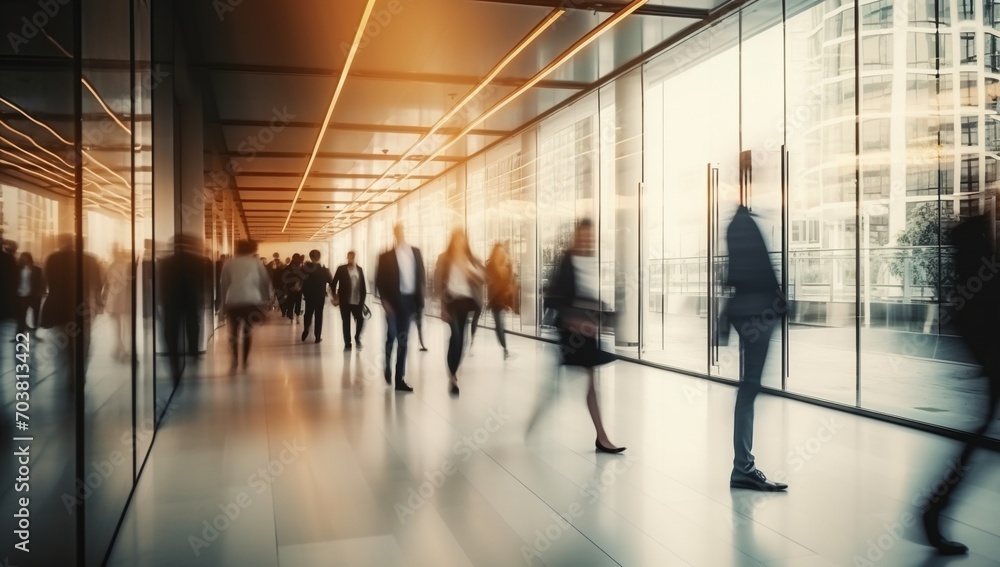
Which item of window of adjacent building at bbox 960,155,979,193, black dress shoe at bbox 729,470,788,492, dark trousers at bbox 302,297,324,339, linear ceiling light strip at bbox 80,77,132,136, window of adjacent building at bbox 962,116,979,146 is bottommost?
black dress shoe at bbox 729,470,788,492

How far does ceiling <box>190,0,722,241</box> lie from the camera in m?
8.21

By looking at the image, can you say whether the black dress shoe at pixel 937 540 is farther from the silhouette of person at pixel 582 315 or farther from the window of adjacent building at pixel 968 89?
the window of adjacent building at pixel 968 89

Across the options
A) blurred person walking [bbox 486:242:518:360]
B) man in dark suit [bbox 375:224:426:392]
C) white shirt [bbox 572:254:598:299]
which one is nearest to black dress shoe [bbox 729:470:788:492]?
white shirt [bbox 572:254:598:299]

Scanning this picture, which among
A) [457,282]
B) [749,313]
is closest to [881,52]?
[457,282]

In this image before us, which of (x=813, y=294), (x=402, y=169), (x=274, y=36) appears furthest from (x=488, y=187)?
(x=274, y=36)

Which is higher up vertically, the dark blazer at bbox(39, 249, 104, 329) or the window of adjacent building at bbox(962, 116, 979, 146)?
the window of adjacent building at bbox(962, 116, 979, 146)

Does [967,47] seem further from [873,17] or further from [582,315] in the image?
[582,315]

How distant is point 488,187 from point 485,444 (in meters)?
13.8

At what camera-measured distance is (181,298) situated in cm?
1026

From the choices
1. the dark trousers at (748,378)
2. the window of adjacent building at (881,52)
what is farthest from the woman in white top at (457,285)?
the window of adjacent building at (881,52)

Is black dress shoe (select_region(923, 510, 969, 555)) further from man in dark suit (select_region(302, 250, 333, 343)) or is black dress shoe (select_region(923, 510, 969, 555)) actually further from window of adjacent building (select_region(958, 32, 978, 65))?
man in dark suit (select_region(302, 250, 333, 343))

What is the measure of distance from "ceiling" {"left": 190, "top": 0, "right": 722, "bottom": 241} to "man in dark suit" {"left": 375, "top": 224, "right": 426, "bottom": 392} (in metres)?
2.34

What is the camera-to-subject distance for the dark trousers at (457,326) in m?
8.00

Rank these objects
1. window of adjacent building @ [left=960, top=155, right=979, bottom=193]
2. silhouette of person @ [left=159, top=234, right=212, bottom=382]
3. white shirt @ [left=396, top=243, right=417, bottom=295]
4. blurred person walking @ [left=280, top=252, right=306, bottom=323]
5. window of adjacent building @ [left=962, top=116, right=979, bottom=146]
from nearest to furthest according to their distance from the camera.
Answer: window of adjacent building @ [left=962, top=116, right=979, bottom=146], silhouette of person @ [left=159, top=234, right=212, bottom=382], white shirt @ [left=396, top=243, right=417, bottom=295], window of adjacent building @ [left=960, top=155, right=979, bottom=193], blurred person walking @ [left=280, top=252, right=306, bottom=323]
